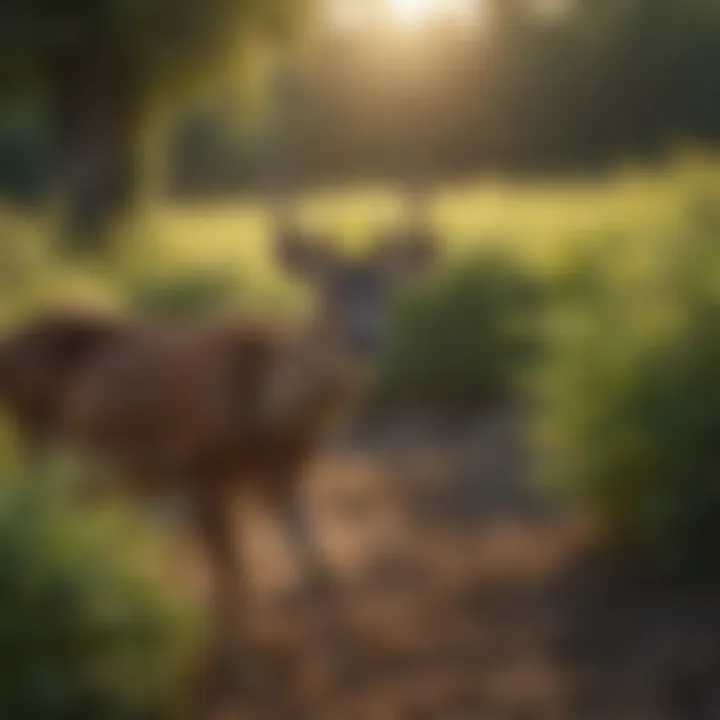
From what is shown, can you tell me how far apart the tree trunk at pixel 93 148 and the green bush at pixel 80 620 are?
25.7 ft

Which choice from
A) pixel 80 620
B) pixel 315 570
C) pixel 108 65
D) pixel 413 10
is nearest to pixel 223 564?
pixel 315 570

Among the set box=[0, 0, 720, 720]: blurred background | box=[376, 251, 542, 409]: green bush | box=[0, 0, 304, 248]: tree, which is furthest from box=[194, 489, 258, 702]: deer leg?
box=[0, 0, 304, 248]: tree

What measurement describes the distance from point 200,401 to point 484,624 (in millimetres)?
1134

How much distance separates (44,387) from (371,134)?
705 cm

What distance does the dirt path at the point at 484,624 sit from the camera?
4.33 meters

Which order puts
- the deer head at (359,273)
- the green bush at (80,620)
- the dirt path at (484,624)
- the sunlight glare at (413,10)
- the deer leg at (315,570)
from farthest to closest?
1. the sunlight glare at (413,10)
2. the deer head at (359,273)
3. the deer leg at (315,570)
4. the dirt path at (484,624)
5. the green bush at (80,620)

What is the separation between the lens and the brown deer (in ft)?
15.6

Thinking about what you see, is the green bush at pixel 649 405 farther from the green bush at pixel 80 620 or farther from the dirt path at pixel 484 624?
the green bush at pixel 80 620

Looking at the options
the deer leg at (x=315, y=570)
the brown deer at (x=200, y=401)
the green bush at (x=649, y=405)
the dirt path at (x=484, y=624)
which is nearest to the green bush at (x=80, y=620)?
the dirt path at (x=484, y=624)

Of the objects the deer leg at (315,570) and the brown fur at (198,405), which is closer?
the brown fur at (198,405)

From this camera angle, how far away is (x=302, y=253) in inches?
221

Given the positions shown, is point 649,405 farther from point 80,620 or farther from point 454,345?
point 454,345

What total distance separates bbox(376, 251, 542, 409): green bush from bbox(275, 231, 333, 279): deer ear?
3.55 meters

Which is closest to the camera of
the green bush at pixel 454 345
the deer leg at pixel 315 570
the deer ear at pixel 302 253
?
the deer leg at pixel 315 570
